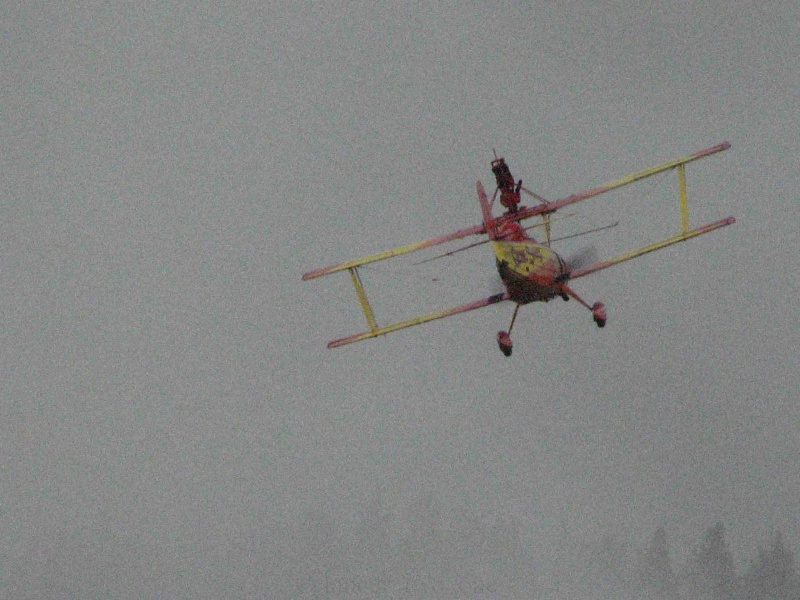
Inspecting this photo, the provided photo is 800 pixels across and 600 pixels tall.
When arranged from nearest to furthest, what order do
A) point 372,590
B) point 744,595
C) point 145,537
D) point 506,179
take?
point 506,179, point 744,595, point 372,590, point 145,537

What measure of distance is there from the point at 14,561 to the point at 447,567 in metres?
62.0

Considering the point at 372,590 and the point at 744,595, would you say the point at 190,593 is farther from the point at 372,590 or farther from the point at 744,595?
the point at 744,595

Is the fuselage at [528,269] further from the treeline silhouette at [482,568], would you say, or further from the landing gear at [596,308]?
the treeline silhouette at [482,568]

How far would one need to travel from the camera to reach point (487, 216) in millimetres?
41500

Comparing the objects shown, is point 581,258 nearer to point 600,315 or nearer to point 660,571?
point 600,315

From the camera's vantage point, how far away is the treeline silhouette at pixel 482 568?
105000mm

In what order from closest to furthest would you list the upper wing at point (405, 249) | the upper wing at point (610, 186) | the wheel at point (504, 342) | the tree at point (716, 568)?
the wheel at point (504, 342) → the upper wing at point (610, 186) → the upper wing at point (405, 249) → the tree at point (716, 568)

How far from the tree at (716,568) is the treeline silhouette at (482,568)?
0.33 feet

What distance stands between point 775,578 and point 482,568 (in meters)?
45.4

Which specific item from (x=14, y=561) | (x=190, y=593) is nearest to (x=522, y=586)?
(x=190, y=593)

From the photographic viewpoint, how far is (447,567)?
12912 cm

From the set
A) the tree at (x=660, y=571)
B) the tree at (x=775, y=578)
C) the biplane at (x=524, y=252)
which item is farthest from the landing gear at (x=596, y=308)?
the tree at (x=660, y=571)

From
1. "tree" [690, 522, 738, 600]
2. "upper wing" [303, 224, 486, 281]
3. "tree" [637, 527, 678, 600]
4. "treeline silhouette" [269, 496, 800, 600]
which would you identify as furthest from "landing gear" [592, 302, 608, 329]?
"tree" [637, 527, 678, 600]

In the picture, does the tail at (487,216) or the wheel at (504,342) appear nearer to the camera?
the wheel at (504,342)
